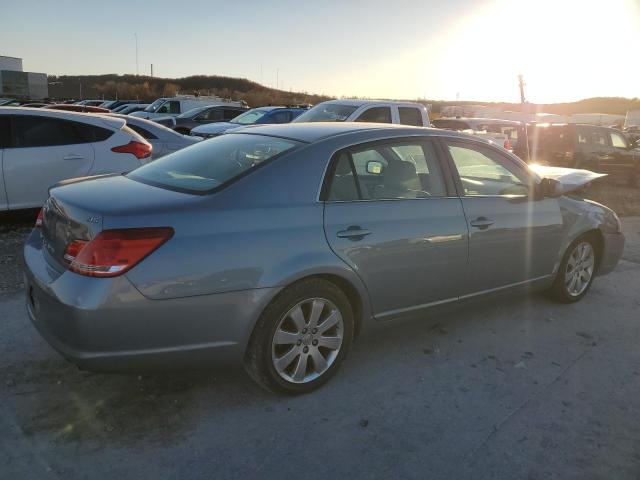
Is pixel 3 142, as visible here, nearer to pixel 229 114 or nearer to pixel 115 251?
pixel 115 251

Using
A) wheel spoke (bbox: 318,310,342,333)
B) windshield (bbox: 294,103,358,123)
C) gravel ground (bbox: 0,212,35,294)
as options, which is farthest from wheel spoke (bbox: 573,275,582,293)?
windshield (bbox: 294,103,358,123)

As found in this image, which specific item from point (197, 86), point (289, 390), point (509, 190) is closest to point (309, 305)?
point (289, 390)

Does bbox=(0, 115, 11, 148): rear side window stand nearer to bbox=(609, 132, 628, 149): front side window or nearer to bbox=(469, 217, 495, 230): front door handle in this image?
bbox=(469, 217, 495, 230): front door handle

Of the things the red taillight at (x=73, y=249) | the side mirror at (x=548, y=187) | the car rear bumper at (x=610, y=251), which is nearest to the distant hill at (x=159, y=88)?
the car rear bumper at (x=610, y=251)

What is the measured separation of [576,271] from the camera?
16.7 ft

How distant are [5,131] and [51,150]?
51 cm

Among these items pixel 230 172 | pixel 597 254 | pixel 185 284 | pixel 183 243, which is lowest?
pixel 597 254

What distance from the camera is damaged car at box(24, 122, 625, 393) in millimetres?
2777

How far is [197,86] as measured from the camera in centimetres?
8300

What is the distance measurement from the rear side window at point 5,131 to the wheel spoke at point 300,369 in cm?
496

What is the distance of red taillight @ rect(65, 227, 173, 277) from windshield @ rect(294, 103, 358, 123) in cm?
862

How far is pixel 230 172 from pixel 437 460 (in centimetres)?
192

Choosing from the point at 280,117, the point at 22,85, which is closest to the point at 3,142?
the point at 280,117

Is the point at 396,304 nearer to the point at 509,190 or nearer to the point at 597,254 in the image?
the point at 509,190
